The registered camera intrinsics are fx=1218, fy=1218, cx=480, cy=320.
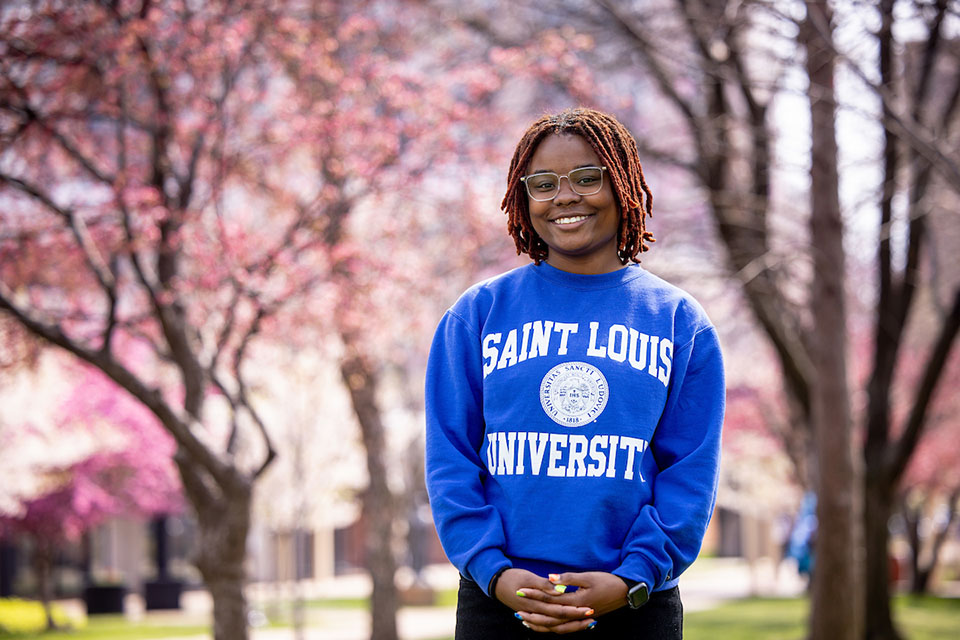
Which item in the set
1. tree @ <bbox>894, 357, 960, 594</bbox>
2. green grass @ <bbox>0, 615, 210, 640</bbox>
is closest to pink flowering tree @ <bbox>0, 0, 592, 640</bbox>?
green grass @ <bbox>0, 615, 210, 640</bbox>

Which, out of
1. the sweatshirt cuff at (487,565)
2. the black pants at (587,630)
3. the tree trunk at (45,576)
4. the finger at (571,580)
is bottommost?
the tree trunk at (45,576)

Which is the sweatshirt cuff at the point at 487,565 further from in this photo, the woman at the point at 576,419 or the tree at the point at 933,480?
the tree at the point at 933,480

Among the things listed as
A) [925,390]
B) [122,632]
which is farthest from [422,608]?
[925,390]

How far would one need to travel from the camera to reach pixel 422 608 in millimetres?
21875

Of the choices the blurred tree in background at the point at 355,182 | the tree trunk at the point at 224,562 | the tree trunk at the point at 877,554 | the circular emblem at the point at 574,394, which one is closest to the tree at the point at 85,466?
the blurred tree in background at the point at 355,182

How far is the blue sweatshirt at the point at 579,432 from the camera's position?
2.47 meters

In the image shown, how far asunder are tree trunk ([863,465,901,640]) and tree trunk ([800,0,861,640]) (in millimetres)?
2701

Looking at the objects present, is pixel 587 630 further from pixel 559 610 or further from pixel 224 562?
pixel 224 562

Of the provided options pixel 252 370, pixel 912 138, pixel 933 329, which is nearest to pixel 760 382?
pixel 933 329

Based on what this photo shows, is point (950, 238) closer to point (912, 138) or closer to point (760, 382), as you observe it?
point (760, 382)

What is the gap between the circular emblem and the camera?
2.50m

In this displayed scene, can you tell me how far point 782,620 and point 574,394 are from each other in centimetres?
1507

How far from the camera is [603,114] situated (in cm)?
272

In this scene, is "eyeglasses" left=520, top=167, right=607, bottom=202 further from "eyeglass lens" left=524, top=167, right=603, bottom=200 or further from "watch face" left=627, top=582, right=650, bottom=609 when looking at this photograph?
"watch face" left=627, top=582, right=650, bottom=609
